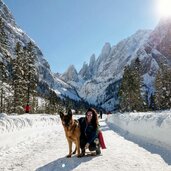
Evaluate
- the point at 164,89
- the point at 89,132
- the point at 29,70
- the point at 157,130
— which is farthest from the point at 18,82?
the point at 89,132

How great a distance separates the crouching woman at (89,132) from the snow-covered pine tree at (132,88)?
7629 cm

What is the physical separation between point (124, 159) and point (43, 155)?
3.90 m

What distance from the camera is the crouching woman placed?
12.6m

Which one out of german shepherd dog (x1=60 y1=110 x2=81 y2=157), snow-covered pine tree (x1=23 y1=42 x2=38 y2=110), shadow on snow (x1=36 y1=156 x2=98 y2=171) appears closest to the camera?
shadow on snow (x1=36 y1=156 x2=98 y2=171)

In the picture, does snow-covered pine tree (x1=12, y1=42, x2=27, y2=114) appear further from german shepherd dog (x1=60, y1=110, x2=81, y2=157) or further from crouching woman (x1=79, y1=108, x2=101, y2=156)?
german shepherd dog (x1=60, y1=110, x2=81, y2=157)

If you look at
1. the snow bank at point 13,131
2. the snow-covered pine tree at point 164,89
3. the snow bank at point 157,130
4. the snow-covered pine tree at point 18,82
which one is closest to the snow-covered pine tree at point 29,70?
the snow-covered pine tree at point 18,82

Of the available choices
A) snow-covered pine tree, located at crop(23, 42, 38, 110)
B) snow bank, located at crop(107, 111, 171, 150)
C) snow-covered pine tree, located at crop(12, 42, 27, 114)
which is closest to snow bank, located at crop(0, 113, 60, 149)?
snow bank, located at crop(107, 111, 171, 150)

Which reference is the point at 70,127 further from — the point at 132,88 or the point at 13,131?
the point at 132,88

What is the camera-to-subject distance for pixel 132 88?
88.5 metres

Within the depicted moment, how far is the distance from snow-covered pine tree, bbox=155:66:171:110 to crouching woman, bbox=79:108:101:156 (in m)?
74.6

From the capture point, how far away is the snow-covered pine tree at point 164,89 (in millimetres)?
86000

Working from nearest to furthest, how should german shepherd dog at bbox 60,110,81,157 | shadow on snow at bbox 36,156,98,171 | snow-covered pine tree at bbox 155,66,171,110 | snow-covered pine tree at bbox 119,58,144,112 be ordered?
1. shadow on snow at bbox 36,156,98,171
2. german shepherd dog at bbox 60,110,81,157
3. snow-covered pine tree at bbox 155,66,171,110
4. snow-covered pine tree at bbox 119,58,144,112

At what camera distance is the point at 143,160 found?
1174 centimetres

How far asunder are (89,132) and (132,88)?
76634 mm
